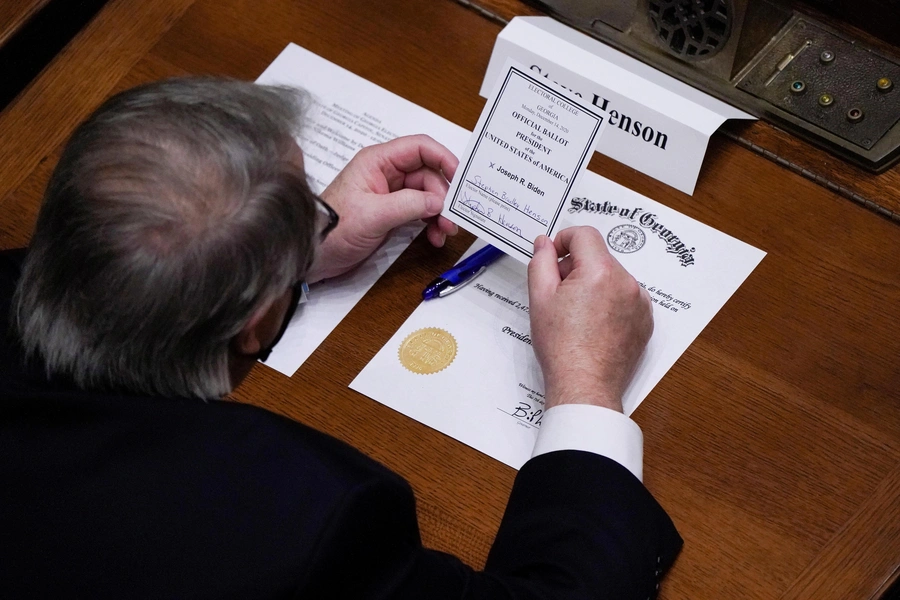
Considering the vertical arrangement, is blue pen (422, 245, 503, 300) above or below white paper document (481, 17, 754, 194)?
below

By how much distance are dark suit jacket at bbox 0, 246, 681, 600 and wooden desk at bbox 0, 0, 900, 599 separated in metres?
0.19

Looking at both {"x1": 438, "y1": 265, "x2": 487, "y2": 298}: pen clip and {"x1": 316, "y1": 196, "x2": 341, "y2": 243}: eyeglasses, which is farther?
{"x1": 438, "y1": 265, "x2": 487, "y2": 298}: pen clip

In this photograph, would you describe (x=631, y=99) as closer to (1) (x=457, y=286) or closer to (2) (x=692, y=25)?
(2) (x=692, y=25)

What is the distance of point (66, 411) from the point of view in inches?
29.0

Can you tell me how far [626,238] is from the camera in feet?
3.53

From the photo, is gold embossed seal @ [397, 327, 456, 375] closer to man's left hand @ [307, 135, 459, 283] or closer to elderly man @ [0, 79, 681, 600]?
man's left hand @ [307, 135, 459, 283]

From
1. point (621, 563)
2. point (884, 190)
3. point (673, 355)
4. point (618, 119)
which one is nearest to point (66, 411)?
point (621, 563)

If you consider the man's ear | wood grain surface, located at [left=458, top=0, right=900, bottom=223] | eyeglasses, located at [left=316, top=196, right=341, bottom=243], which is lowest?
the man's ear

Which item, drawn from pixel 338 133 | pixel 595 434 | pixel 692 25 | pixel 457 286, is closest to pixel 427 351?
pixel 457 286

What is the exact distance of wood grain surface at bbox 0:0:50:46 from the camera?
1207mm

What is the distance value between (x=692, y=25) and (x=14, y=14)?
0.84m

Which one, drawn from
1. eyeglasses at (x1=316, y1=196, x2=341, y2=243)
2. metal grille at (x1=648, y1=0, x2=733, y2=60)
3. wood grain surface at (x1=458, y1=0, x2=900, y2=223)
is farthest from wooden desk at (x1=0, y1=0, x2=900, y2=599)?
eyeglasses at (x1=316, y1=196, x2=341, y2=243)
